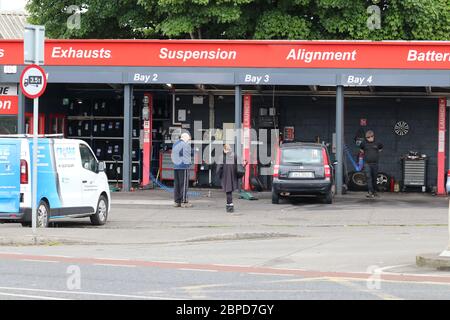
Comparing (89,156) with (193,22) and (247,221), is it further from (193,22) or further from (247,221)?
(193,22)

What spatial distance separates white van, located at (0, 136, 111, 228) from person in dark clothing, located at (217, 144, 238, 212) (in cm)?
381

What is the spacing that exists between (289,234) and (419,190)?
40.4 ft

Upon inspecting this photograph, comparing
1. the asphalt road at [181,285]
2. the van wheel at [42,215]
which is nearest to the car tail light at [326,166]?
the van wheel at [42,215]

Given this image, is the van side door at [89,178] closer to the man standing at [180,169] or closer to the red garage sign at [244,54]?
the man standing at [180,169]

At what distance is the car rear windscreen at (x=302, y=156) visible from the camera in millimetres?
23719

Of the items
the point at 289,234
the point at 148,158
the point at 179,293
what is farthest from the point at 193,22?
the point at 179,293

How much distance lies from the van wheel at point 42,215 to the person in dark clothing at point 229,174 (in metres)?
5.48

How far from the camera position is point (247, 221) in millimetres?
20125

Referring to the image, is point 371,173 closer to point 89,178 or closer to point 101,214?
point 101,214

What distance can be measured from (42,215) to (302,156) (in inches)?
338

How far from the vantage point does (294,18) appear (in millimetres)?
34438

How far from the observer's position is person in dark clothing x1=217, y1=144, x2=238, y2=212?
72.0ft

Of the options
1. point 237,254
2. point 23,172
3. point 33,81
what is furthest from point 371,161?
point 33,81
